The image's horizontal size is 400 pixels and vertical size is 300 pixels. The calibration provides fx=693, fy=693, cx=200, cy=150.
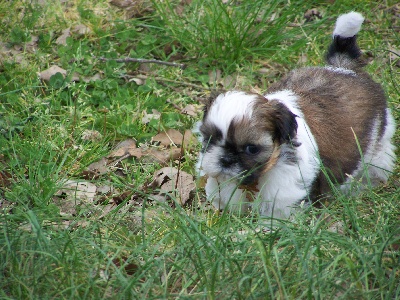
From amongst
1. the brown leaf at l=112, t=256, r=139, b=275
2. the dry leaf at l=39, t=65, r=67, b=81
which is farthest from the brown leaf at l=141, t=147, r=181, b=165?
the brown leaf at l=112, t=256, r=139, b=275

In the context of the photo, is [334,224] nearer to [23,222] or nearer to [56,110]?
[23,222]

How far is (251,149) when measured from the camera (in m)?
3.98

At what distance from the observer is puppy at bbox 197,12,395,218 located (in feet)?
13.0

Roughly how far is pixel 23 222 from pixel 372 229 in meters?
1.86

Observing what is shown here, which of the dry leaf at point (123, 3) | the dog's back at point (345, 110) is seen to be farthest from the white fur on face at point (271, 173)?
the dry leaf at point (123, 3)

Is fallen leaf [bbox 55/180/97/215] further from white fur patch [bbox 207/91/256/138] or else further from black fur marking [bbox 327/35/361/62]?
black fur marking [bbox 327/35/361/62]

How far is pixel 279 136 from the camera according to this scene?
408 centimetres

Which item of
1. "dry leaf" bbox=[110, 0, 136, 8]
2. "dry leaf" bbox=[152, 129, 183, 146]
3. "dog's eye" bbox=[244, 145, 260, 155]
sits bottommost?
"dry leaf" bbox=[152, 129, 183, 146]

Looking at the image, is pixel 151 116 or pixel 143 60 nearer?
pixel 151 116

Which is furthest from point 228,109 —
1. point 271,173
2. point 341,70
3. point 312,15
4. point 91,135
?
point 312,15

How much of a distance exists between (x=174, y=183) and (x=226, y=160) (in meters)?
0.98

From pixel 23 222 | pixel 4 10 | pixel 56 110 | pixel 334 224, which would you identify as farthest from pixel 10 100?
pixel 334 224

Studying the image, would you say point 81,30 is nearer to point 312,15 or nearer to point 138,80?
point 138,80

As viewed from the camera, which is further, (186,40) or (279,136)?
(186,40)
